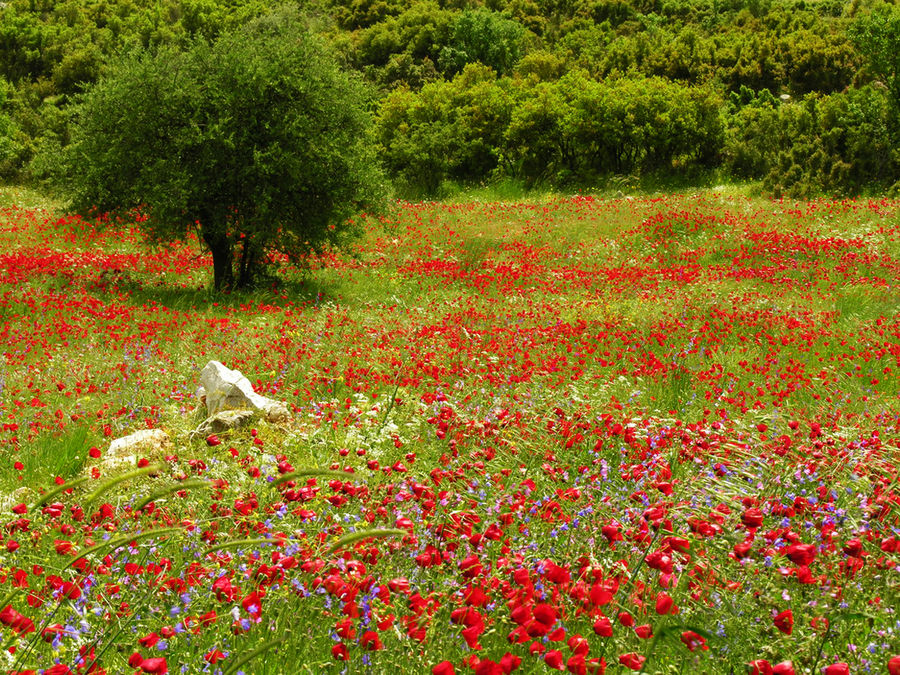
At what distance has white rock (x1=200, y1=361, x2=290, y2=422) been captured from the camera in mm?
6469

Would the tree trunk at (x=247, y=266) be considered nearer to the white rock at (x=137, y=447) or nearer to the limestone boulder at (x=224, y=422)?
the limestone boulder at (x=224, y=422)

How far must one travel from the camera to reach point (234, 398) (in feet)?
21.9

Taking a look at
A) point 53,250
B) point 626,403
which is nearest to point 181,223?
point 53,250

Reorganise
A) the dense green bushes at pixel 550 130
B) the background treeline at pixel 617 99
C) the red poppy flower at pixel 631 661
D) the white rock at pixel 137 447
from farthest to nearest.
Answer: the dense green bushes at pixel 550 130, the background treeline at pixel 617 99, the white rock at pixel 137 447, the red poppy flower at pixel 631 661

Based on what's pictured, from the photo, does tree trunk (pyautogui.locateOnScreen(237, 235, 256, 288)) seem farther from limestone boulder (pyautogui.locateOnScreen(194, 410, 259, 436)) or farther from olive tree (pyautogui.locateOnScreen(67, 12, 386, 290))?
limestone boulder (pyautogui.locateOnScreen(194, 410, 259, 436))

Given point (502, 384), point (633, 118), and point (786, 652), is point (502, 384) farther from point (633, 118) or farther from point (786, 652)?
point (633, 118)

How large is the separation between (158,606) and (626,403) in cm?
563

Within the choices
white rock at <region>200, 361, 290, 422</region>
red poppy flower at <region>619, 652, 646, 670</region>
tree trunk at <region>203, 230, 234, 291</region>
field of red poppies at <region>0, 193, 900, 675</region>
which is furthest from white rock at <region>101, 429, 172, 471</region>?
tree trunk at <region>203, 230, 234, 291</region>

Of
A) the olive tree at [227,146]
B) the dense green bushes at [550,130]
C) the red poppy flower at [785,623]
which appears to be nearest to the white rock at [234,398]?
the red poppy flower at [785,623]

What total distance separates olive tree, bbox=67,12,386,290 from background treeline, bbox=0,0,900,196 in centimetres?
194

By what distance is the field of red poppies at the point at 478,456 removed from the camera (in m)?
2.28

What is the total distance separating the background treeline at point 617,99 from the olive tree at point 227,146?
1.94 m

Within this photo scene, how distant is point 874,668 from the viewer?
2242 mm

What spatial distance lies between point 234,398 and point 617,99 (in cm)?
2902
